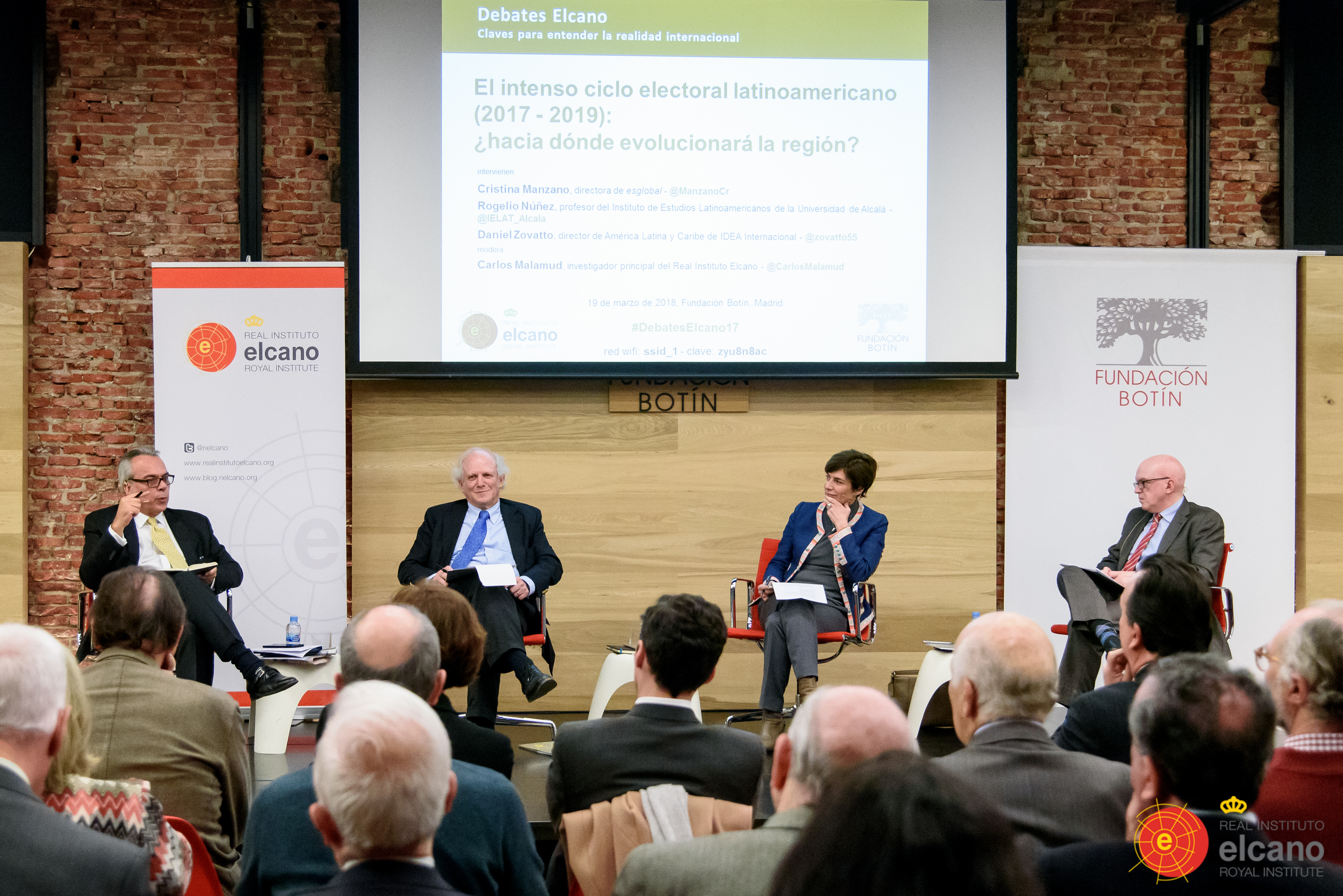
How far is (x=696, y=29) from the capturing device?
17.5 ft

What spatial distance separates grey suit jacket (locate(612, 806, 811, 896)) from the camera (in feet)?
4.49

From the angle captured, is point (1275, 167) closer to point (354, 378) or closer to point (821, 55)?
point (821, 55)

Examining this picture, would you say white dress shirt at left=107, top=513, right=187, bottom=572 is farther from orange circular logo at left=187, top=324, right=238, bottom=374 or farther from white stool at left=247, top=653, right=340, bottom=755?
orange circular logo at left=187, top=324, right=238, bottom=374

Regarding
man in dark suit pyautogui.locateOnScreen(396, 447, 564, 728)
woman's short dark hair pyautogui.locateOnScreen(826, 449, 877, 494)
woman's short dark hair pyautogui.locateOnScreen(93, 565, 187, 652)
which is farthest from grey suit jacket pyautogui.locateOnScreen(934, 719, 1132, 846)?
woman's short dark hair pyautogui.locateOnScreen(826, 449, 877, 494)

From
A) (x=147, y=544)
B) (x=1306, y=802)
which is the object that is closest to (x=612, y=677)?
(x=147, y=544)

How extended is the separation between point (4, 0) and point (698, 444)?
13.3 ft

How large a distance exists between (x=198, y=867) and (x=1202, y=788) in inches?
64.5

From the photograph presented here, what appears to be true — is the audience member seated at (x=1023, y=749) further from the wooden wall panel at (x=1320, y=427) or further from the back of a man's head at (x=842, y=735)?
the wooden wall panel at (x=1320, y=427)

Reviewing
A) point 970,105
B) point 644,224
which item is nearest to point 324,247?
point 644,224

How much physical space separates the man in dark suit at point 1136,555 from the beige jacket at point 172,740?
3.17 meters

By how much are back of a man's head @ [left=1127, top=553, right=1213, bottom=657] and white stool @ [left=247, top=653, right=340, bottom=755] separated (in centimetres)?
288

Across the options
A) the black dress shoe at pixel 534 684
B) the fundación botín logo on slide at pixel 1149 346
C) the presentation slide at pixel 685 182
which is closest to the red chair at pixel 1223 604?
the fundación botín logo on slide at pixel 1149 346

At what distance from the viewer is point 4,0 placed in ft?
A: 17.9

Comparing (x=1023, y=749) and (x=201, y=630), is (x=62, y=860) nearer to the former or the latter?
(x=1023, y=749)
